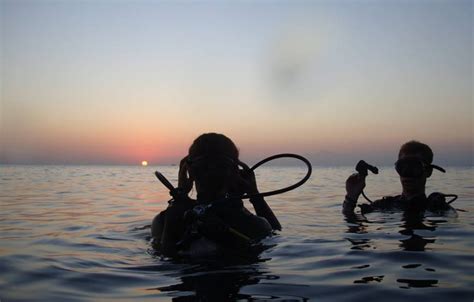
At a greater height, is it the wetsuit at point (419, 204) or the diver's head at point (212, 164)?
the diver's head at point (212, 164)

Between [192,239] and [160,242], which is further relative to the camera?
[160,242]

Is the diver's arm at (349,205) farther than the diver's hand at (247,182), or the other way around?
the diver's arm at (349,205)

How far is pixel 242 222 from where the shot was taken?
4105mm

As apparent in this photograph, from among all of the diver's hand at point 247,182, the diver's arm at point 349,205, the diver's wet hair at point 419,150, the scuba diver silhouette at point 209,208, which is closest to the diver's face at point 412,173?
the diver's wet hair at point 419,150

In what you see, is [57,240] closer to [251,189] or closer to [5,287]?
[5,287]

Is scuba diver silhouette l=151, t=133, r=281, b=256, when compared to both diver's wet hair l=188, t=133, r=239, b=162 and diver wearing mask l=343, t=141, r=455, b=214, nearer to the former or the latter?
diver's wet hair l=188, t=133, r=239, b=162

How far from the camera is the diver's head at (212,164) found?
4008 mm

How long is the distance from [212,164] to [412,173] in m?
4.49

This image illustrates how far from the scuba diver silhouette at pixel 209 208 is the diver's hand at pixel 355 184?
8.67 ft

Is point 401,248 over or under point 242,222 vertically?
under

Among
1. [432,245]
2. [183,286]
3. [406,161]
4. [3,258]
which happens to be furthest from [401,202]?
[3,258]

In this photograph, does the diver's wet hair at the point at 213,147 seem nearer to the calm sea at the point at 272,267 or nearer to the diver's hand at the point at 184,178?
the diver's hand at the point at 184,178

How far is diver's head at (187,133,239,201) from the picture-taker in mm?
4008

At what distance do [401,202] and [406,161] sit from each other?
0.84m
